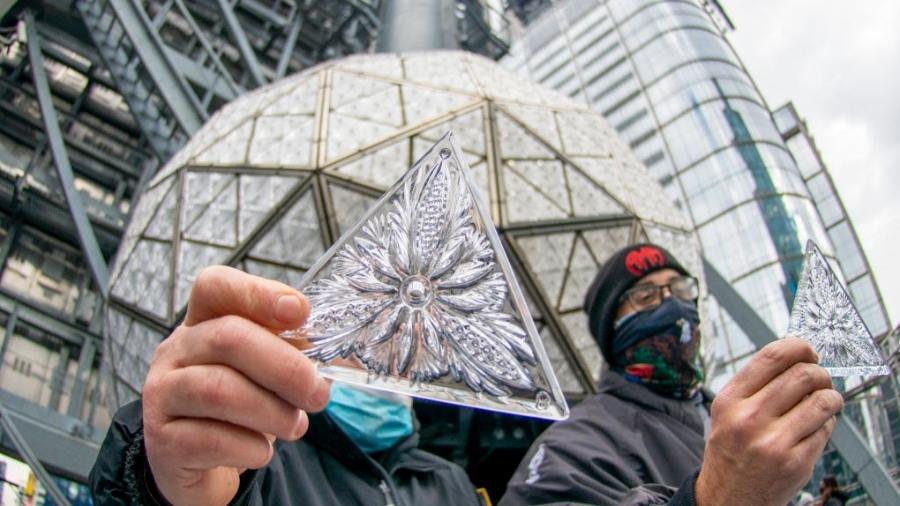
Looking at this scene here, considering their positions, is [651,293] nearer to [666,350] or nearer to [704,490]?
[666,350]

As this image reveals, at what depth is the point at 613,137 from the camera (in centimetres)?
406

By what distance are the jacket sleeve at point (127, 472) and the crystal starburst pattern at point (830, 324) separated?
1.15 meters

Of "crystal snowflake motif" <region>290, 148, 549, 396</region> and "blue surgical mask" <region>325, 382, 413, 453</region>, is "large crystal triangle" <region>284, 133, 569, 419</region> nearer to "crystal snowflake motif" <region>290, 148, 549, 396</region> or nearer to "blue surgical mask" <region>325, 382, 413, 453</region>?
"crystal snowflake motif" <region>290, 148, 549, 396</region>

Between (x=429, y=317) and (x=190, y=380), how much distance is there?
452 mm

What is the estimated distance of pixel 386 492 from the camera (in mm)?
1840

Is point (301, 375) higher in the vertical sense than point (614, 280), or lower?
higher

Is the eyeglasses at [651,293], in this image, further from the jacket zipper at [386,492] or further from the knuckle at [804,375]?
the knuckle at [804,375]

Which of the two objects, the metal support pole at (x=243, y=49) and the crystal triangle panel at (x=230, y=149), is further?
the metal support pole at (x=243, y=49)

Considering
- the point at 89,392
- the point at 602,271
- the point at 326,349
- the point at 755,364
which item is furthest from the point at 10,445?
the point at 755,364

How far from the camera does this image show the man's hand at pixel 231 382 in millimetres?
963

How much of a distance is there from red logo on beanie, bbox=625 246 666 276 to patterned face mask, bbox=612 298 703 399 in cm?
18

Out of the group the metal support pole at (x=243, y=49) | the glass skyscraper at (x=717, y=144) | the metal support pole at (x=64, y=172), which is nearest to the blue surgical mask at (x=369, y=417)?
the metal support pole at (x=64, y=172)

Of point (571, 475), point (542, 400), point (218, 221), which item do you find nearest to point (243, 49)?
point (218, 221)

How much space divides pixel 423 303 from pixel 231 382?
1.38 ft
